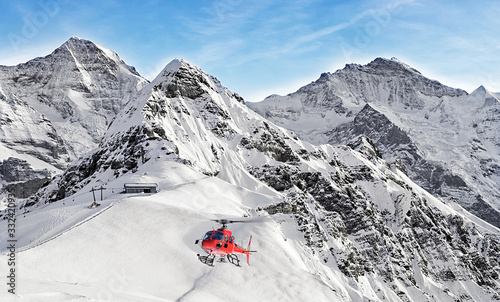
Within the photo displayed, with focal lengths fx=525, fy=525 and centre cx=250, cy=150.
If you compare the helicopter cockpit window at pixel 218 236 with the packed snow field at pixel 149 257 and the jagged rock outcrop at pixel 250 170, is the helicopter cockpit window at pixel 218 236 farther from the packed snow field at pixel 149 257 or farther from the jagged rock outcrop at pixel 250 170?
the jagged rock outcrop at pixel 250 170

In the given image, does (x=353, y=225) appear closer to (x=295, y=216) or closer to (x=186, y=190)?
(x=295, y=216)

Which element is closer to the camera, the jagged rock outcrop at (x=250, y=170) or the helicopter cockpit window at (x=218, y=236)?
the helicopter cockpit window at (x=218, y=236)

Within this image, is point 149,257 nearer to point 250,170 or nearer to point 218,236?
point 218,236

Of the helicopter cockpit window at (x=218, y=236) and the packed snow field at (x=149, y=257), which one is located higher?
the helicopter cockpit window at (x=218, y=236)

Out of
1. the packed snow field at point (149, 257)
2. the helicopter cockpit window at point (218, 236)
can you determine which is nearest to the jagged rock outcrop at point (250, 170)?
the packed snow field at point (149, 257)

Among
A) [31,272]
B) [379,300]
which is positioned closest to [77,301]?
[31,272]

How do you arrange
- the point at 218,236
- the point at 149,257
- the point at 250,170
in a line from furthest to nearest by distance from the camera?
the point at 250,170 → the point at 149,257 → the point at 218,236

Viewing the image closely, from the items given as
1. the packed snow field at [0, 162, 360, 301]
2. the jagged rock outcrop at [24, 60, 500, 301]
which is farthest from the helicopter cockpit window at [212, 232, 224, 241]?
the jagged rock outcrop at [24, 60, 500, 301]

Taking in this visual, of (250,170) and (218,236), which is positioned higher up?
(218,236)

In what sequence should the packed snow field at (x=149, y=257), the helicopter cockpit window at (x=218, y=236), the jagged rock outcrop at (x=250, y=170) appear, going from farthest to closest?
the jagged rock outcrop at (x=250, y=170)
the packed snow field at (x=149, y=257)
the helicopter cockpit window at (x=218, y=236)

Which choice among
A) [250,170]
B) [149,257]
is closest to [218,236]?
[149,257]

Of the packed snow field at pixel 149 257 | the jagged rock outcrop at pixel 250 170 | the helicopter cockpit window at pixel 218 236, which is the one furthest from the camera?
the jagged rock outcrop at pixel 250 170
